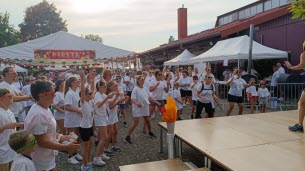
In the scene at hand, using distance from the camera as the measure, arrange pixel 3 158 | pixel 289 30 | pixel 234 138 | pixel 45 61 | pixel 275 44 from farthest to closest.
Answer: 1. pixel 275 44
2. pixel 289 30
3. pixel 45 61
4. pixel 234 138
5. pixel 3 158

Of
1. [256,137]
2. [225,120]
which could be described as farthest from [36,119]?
[225,120]

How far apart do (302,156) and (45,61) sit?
983 centimetres

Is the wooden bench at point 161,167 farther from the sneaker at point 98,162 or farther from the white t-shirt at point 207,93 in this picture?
the white t-shirt at point 207,93

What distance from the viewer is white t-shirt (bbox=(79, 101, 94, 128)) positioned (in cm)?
492

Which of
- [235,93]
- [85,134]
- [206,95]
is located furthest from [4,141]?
[235,93]

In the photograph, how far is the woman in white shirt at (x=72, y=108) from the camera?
A: 18.1 ft

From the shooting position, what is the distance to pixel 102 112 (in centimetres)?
545

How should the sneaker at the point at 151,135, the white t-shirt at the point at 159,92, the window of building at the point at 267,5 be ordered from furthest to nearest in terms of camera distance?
1. the window of building at the point at 267,5
2. the white t-shirt at the point at 159,92
3. the sneaker at the point at 151,135

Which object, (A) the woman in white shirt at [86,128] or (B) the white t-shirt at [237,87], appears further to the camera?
(B) the white t-shirt at [237,87]

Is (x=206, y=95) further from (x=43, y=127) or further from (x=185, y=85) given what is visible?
(x=43, y=127)

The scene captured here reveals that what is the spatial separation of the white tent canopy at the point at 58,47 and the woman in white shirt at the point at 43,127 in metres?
8.17

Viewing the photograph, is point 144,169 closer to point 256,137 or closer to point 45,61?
point 256,137

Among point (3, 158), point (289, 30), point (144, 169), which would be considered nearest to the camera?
point (3, 158)

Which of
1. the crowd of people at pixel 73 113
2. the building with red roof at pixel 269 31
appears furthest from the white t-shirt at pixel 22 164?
→ the building with red roof at pixel 269 31
